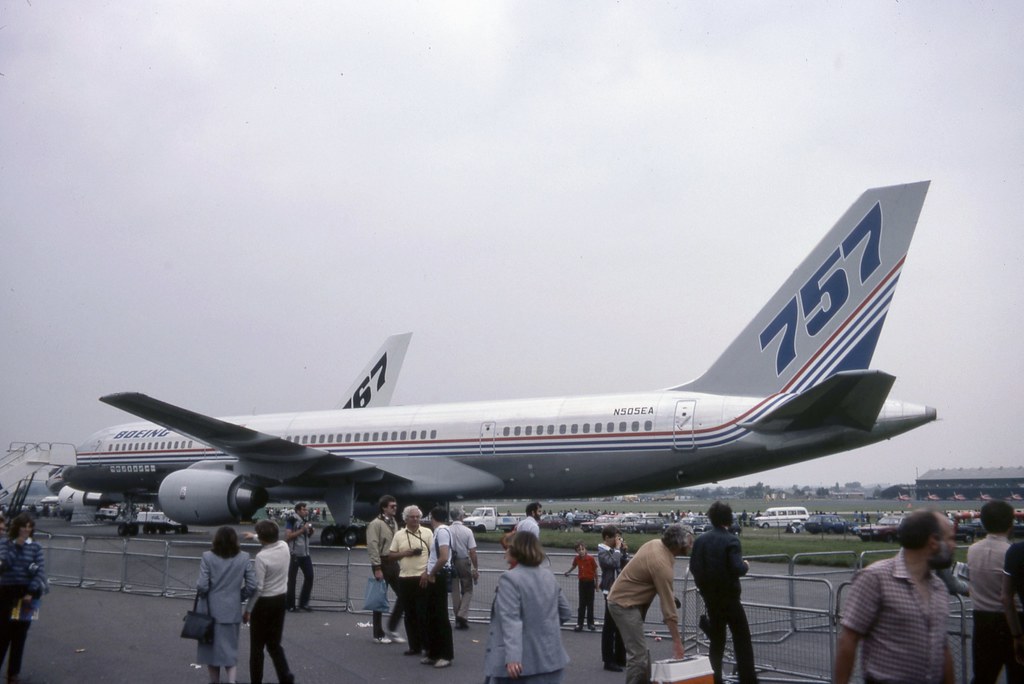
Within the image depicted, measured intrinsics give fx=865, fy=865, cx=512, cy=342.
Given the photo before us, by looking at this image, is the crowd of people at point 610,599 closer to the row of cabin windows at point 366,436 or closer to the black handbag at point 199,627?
Answer: the black handbag at point 199,627

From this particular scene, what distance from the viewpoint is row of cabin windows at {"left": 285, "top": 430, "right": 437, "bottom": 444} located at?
23.6m

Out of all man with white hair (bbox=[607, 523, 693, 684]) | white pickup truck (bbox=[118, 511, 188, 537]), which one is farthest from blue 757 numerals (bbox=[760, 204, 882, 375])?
white pickup truck (bbox=[118, 511, 188, 537])

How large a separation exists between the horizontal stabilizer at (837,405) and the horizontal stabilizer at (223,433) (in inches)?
438

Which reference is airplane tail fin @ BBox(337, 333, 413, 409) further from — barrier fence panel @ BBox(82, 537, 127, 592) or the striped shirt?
the striped shirt

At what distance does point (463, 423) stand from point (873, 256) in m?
10.8

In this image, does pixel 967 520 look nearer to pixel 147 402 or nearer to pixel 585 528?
pixel 585 528

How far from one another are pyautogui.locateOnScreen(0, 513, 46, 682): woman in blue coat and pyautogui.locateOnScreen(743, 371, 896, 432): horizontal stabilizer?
453 inches

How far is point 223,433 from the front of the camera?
2144 cm

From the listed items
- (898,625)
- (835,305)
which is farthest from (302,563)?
(835,305)

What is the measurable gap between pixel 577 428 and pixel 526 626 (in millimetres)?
15437

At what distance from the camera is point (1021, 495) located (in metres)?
8.07

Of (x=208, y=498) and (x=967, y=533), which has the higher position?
(x=208, y=498)

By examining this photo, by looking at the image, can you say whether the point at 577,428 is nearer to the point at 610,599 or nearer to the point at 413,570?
the point at 413,570

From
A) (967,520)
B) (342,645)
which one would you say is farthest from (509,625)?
(967,520)
